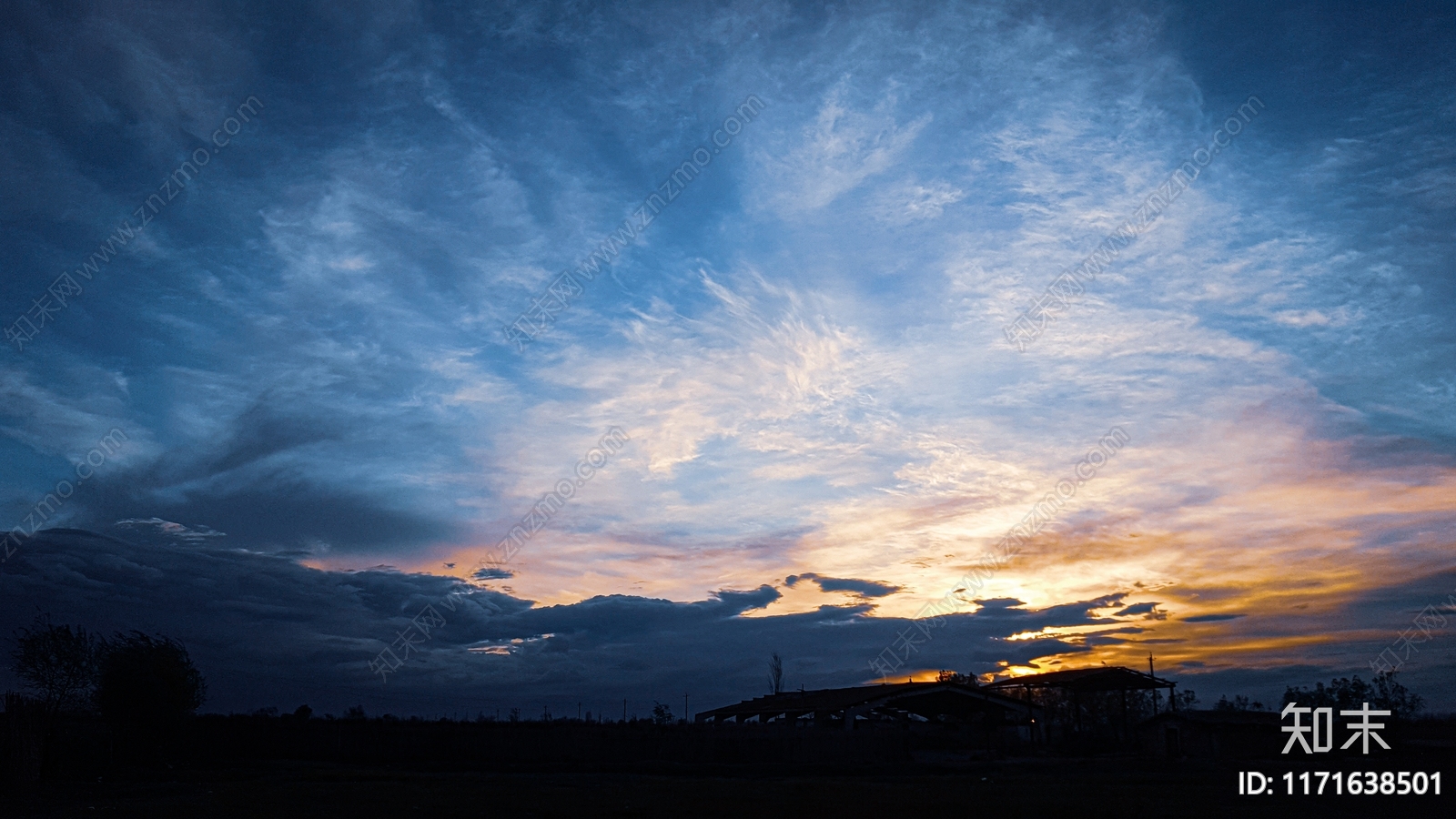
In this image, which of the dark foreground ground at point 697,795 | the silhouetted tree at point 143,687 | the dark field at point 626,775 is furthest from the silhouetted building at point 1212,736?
the silhouetted tree at point 143,687

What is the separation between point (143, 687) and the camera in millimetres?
42188

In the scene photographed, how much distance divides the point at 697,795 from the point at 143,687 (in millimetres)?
30282

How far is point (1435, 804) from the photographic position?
2456 centimetres

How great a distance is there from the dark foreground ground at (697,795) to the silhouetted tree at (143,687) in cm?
632

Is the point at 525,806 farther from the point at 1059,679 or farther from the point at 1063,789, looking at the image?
the point at 1059,679

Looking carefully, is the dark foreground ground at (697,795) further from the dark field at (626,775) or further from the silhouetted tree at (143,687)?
the silhouetted tree at (143,687)

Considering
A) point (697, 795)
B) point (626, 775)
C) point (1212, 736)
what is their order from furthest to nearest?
point (1212, 736) < point (626, 775) < point (697, 795)

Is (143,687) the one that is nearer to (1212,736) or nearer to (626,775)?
(626,775)

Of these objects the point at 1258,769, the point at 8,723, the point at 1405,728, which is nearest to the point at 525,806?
the point at 8,723

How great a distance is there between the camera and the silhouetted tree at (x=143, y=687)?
42.0m

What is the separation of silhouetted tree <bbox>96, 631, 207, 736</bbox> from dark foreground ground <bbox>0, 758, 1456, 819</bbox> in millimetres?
6324

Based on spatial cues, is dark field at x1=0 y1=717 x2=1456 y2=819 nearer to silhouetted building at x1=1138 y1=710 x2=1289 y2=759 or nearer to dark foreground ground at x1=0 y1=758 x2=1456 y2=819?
dark foreground ground at x1=0 y1=758 x2=1456 y2=819

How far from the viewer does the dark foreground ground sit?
2142cm

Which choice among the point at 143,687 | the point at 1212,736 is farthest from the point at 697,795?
the point at 1212,736
